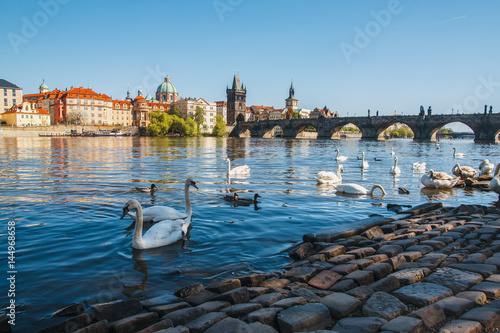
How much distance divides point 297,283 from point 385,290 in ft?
3.18

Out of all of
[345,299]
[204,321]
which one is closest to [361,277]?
[345,299]

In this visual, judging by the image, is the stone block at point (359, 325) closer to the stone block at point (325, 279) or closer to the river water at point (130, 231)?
the stone block at point (325, 279)

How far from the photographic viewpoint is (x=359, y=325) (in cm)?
307

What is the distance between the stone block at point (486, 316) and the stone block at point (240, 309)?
72.1 inches

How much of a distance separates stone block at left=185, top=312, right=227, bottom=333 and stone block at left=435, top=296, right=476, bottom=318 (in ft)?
6.56

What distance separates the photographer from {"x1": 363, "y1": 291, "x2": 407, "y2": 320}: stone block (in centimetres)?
327

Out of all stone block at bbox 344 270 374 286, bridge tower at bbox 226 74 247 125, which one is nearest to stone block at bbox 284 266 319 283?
stone block at bbox 344 270 374 286

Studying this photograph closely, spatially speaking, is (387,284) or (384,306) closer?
(384,306)

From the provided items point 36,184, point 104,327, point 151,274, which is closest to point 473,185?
point 151,274

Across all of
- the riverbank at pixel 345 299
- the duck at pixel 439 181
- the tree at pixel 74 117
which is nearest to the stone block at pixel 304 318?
the riverbank at pixel 345 299

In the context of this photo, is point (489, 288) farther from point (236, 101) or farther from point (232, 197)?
point (236, 101)

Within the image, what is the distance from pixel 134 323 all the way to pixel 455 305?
292 centimetres

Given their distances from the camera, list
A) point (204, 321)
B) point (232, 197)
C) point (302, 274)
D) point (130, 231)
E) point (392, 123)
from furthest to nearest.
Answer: point (392, 123)
point (232, 197)
point (130, 231)
point (302, 274)
point (204, 321)

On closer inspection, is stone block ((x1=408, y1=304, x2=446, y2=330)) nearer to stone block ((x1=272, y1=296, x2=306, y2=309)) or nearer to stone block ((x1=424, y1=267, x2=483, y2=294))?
stone block ((x1=424, y1=267, x2=483, y2=294))
